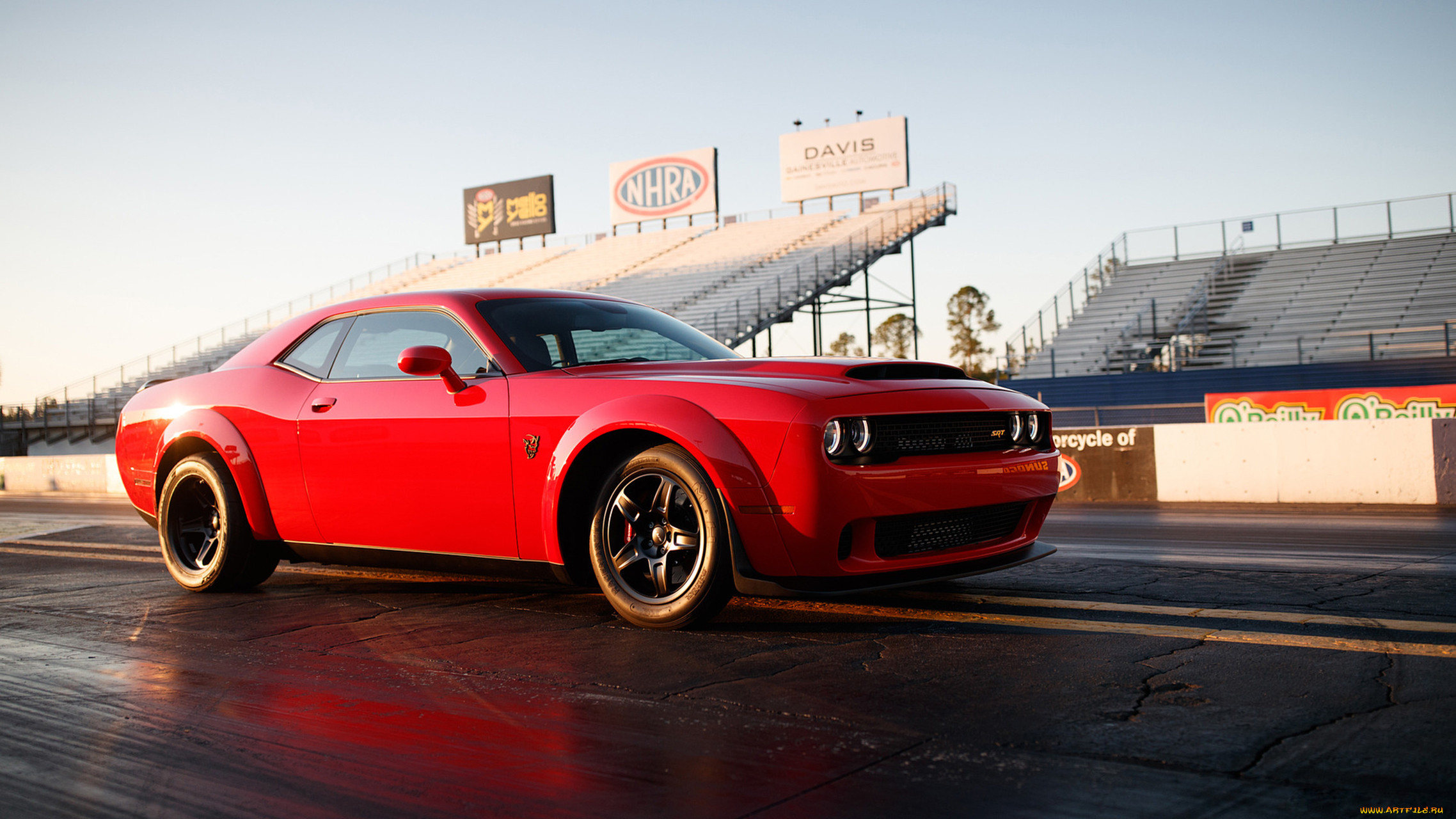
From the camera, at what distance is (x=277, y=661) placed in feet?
13.1

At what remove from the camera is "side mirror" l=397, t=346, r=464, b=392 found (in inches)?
178

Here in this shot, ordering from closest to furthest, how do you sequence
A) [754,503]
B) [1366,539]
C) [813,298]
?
[754,503], [1366,539], [813,298]

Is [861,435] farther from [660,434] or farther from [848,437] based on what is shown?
[660,434]

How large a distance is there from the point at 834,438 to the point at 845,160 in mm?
41074

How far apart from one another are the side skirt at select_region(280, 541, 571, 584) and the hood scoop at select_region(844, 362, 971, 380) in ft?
4.62

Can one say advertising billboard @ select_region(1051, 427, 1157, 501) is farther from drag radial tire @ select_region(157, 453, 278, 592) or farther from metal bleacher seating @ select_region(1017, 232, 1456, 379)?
metal bleacher seating @ select_region(1017, 232, 1456, 379)

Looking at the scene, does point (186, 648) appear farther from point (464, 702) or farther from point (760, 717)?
A: point (760, 717)

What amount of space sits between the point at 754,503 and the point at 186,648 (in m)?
2.35

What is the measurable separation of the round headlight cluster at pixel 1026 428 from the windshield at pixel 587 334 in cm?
139

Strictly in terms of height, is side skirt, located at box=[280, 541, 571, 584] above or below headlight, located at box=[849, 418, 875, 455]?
below

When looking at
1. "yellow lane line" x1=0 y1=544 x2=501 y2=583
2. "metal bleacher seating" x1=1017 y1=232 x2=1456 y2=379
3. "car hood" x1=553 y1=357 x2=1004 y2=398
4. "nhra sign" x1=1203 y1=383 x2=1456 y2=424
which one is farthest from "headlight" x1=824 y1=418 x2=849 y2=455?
A: "metal bleacher seating" x1=1017 y1=232 x2=1456 y2=379

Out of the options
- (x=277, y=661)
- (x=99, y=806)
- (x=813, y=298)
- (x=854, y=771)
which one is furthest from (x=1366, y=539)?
(x=813, y=298)

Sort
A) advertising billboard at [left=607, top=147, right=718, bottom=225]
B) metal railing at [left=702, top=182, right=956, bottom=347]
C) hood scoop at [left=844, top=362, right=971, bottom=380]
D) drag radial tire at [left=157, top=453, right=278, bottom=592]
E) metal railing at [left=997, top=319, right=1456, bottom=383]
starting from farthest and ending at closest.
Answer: advertising billboard at [left=607, top=147, right=718, bottom=225]
metal railing at [left=702, top=182, right=956, bottom=347]
metal railing at [left=997, top=319, right=1456, bottom=383]
drag radial tire at [left=157, top=453, right=278, bottom=592]
hood scoop at [left=844, top=362, right=971, bottom=380]

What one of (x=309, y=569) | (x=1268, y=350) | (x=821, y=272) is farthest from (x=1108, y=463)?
(x=821, y=272)
